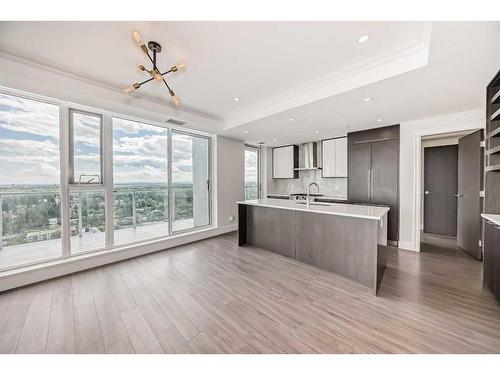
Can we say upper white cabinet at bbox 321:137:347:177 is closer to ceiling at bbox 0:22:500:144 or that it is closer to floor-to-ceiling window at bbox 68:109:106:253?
ceiling at bbox 0:22:500:144

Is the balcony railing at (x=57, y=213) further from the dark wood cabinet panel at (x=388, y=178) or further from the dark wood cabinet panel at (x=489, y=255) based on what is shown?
the dark wood cabinet panel at (x=489, y=255)

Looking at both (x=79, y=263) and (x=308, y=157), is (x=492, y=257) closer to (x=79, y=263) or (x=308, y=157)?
(x=308, y=157)

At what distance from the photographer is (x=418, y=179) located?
11.6ft

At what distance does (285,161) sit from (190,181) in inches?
122

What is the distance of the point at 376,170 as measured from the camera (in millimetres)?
4059

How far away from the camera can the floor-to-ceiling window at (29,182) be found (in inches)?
97.3

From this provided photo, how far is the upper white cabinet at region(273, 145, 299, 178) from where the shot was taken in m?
5.92

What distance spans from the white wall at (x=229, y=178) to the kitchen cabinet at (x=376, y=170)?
2.76 m

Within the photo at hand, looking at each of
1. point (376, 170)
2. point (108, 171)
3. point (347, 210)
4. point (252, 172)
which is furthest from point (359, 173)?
point (108, 171)

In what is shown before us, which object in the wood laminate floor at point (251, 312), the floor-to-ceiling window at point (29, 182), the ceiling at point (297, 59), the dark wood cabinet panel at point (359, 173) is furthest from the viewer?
the dark wood cabinet panel at point (359, 173)

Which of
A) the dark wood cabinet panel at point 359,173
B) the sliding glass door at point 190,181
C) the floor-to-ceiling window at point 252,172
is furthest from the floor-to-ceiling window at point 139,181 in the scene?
the dark wood cabinet panel at point 359,173

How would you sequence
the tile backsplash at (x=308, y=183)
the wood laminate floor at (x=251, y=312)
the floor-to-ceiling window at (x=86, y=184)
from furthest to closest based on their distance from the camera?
the tile backsplash at (x=308, y=183)
the floor-to-ceiling window at (x=86, y=184)
the wood laminate floor at (x=251, y=312)

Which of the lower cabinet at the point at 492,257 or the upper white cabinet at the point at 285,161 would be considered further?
the upper white cabinet at the point at 285,161

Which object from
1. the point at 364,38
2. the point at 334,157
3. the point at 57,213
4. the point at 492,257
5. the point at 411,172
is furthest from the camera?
the point at 334,157
